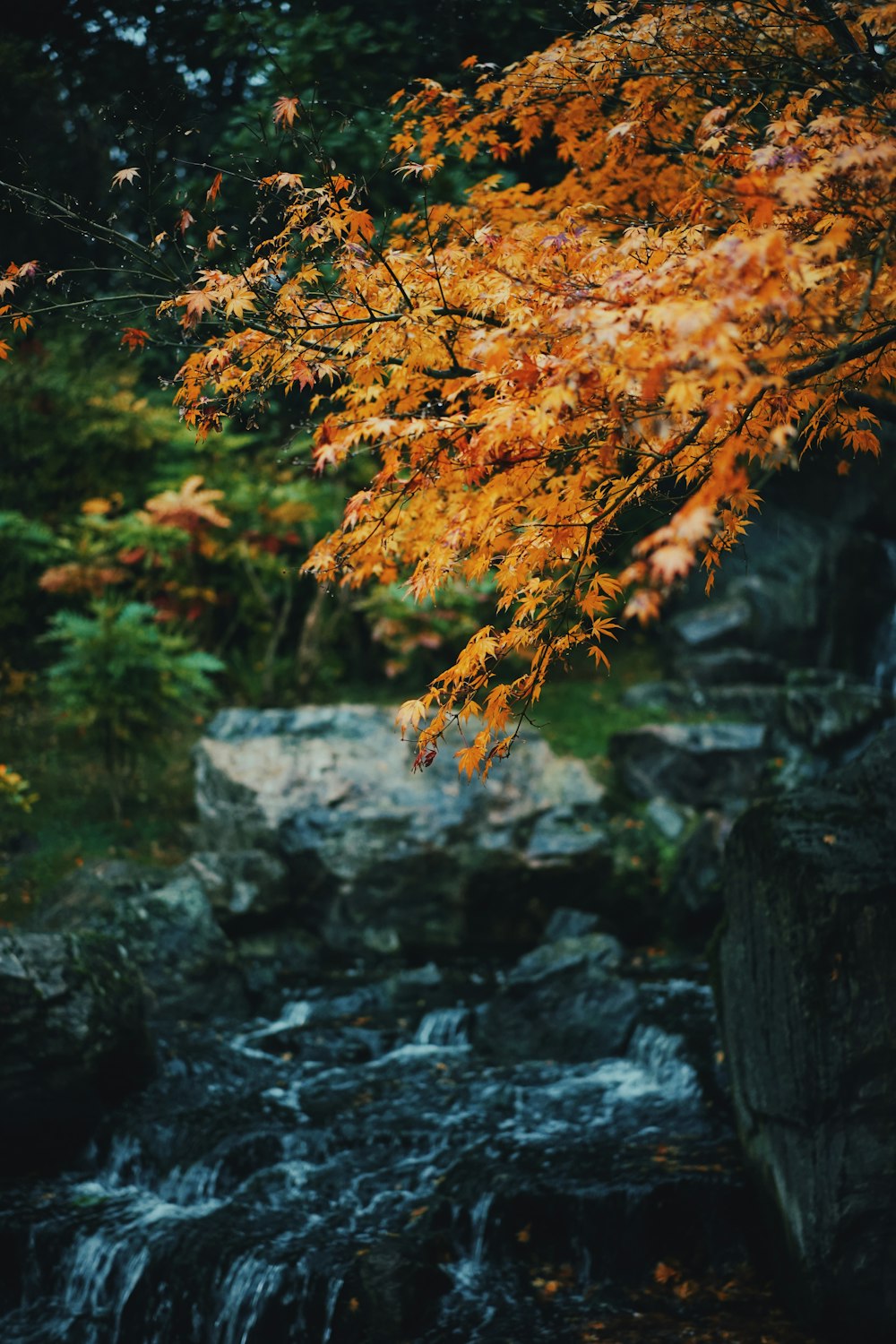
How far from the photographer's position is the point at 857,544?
14.2 metres

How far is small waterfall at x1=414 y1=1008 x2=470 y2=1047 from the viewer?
772 centimetres

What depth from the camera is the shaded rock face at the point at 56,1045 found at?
595 centimetres

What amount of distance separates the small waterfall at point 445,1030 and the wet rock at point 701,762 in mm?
4065

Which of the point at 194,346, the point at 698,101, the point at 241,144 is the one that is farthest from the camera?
the point at 241,144

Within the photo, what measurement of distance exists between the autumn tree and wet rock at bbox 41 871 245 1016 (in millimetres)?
4806

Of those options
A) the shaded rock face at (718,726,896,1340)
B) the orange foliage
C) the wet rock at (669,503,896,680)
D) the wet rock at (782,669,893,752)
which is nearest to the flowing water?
the shaded rock face at (718,726,896,1340)

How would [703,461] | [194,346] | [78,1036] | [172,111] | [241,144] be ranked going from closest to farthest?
1. [703,461]
2. [194,346]
3. [78,1036]
4. [172,111]
5. [241,144]

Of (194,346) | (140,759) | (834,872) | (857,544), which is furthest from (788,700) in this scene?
(194,346)

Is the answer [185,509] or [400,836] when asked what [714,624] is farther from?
[185,509]

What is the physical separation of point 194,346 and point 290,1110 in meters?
5.02

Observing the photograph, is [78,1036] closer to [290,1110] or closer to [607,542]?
[290,1110]

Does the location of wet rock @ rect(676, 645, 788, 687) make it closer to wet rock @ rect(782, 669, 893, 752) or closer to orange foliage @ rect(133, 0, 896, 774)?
wet rock @ rect(782, 669, 893, 752)

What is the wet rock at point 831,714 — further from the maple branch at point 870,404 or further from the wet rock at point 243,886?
the maple branch at point 870,404

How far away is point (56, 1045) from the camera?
606cm
